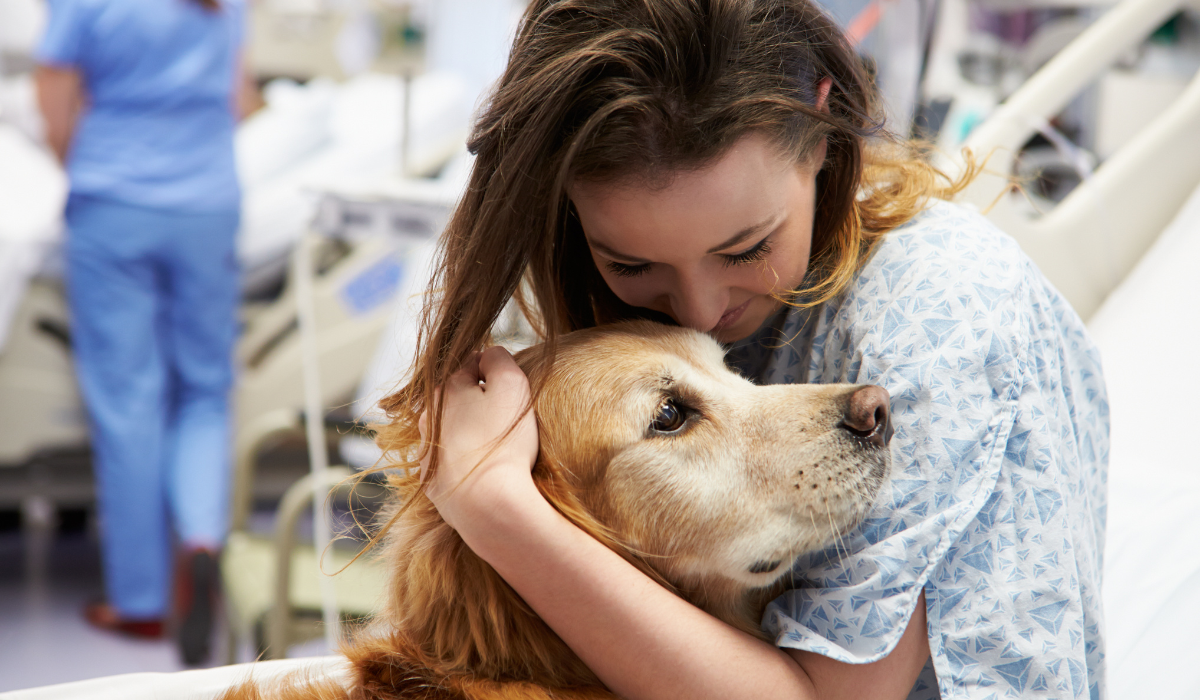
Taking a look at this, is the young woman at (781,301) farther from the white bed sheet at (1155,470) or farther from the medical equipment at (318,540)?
the medical equipment at (318,540)

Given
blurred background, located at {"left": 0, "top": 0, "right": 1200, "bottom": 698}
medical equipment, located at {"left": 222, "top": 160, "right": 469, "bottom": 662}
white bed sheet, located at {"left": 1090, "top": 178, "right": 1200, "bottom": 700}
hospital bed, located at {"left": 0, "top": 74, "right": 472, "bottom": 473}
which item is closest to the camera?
white bed sheet, located at {"left": 1090, "top": 178, "right": 1200, "bottom": 700}

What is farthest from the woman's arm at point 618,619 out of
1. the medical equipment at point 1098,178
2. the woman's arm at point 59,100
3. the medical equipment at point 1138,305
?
the woman's arm at point 59,100

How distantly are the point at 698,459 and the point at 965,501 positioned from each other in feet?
0.90

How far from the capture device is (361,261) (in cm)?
312

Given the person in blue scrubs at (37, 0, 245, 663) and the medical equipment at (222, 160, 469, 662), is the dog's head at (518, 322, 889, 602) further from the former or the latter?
the person in blue scrubs at (37, 0, 245, 663)

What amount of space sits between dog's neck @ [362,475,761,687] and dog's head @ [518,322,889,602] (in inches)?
2.7

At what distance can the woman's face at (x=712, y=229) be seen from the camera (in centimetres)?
84

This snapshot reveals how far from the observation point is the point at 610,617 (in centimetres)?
79

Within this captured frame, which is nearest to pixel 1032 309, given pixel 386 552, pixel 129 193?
pixel 386 552

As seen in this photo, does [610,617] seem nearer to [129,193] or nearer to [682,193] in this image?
[682,193]

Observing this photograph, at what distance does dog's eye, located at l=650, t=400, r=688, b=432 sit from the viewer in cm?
96

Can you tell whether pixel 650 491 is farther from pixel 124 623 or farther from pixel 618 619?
pixel 124 623

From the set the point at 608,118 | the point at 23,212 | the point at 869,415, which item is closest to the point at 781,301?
the point at 869,415

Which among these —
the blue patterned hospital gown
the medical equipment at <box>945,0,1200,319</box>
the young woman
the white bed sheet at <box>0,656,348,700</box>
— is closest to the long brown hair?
the young woman
